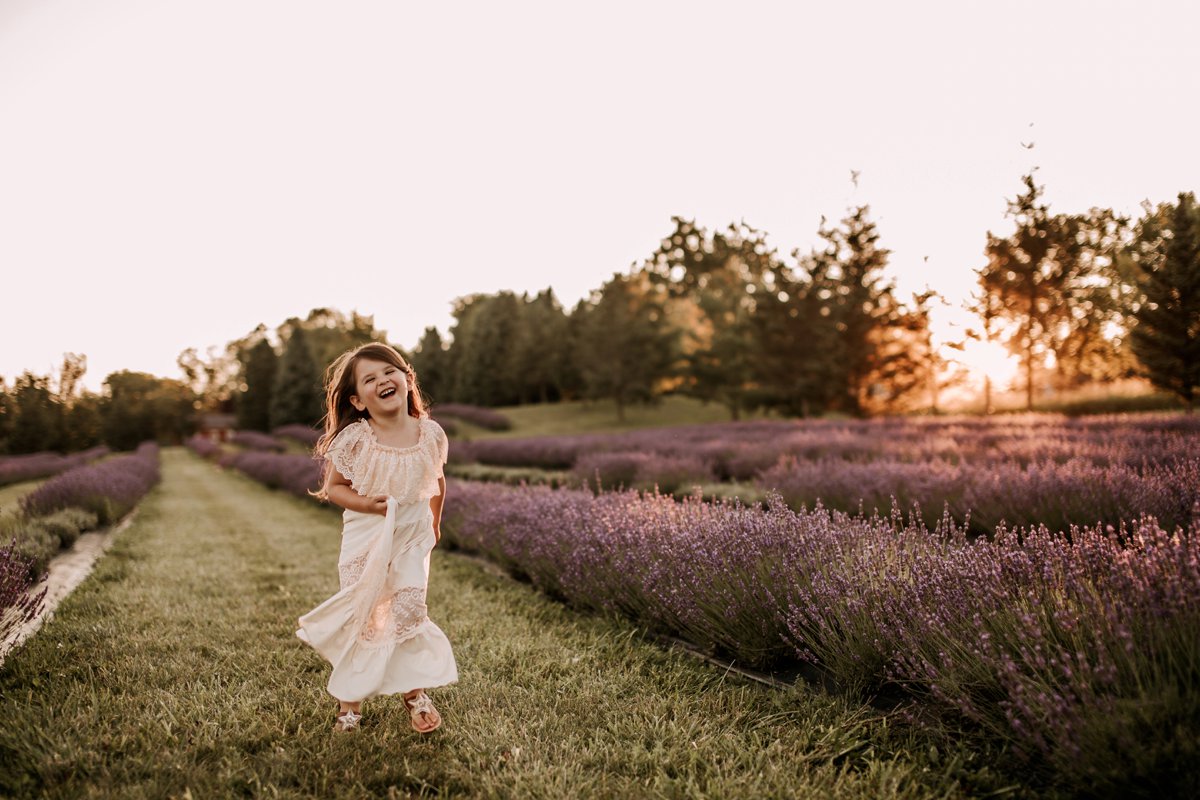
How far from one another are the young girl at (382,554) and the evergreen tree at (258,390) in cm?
5365

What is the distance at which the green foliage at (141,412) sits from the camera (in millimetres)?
46875

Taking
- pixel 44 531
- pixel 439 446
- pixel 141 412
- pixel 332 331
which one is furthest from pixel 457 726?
pixel 332 331

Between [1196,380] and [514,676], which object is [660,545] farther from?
[1196,380]

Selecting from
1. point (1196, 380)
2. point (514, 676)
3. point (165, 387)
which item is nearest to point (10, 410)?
point (514, 676)

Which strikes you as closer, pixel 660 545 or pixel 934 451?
pixel 660 545

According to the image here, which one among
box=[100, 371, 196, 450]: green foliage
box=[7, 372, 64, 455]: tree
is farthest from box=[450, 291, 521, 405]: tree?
box=[100, 371, 196, 450]: green foliage

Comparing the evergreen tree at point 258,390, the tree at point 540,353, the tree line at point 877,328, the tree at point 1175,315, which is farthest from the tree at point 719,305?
the evergreen tree at point 258,390

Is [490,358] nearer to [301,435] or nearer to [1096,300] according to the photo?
[301,435]

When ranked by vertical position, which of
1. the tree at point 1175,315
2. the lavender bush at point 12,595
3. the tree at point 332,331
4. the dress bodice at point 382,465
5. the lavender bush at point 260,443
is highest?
the tree at point 332,331

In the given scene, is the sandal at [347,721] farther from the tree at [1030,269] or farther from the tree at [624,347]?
the tree at [624,347]

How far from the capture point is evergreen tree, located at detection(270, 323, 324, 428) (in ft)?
152

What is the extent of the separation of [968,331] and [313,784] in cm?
2840

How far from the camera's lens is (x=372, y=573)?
103 inches

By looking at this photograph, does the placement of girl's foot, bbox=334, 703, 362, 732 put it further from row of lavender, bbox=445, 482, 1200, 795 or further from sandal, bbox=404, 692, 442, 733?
row of lavender, bbox=445, 482, 1200, 795
